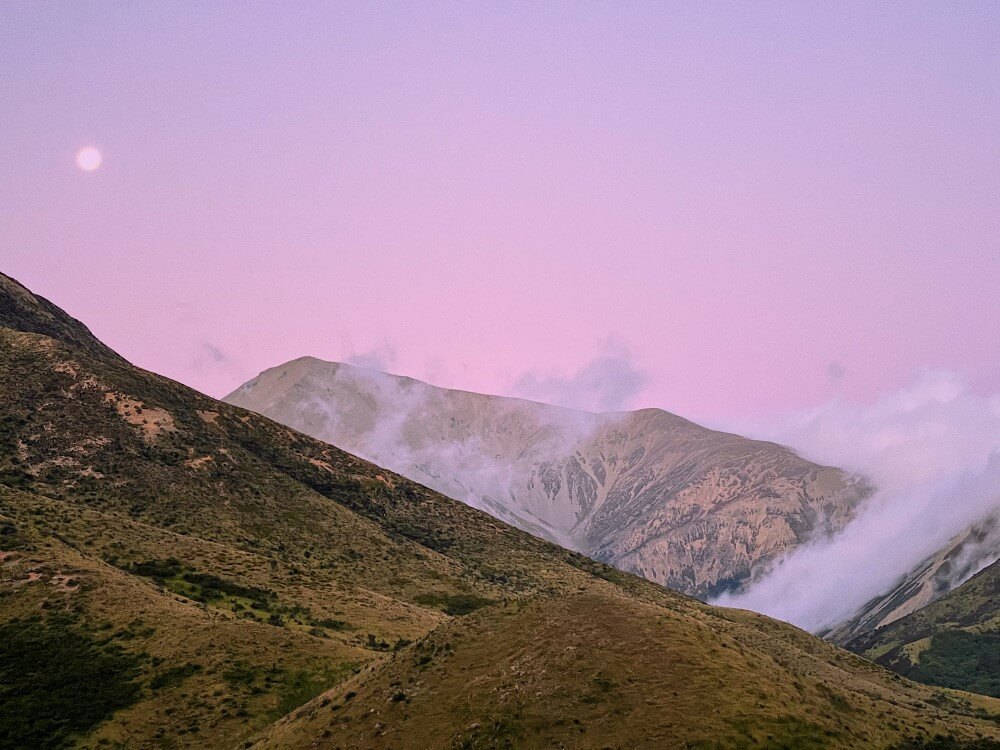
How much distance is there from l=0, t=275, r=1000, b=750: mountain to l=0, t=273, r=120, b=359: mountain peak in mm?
1302

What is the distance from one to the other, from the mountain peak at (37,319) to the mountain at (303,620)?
1.30m

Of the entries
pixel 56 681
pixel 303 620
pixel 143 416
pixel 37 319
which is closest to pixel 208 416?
pixel 143 416

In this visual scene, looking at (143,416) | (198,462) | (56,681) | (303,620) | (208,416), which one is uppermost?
(208,416)

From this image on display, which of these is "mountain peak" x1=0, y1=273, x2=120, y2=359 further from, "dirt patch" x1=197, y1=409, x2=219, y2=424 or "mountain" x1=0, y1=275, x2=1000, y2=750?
"dirt patch" x1=197, y1=409, x2=219, y2=424

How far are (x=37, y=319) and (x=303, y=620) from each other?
119 m

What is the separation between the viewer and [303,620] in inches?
3413

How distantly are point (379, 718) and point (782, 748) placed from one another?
21.4m

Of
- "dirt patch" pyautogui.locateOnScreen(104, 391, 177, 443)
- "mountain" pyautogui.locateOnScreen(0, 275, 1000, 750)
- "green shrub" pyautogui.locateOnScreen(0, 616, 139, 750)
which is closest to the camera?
"mountain" pyautogui.locateOnScreen(0, 275, 1000, 750)

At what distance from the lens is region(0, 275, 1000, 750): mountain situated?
4475 centimetres

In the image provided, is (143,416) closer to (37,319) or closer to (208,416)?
(208,416)

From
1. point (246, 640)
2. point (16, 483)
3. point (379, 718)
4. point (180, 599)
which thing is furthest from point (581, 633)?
point (16, 483)

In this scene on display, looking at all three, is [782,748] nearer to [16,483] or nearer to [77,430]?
[16,483]

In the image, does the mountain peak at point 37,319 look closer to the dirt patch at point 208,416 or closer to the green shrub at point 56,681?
the dirt patch at point 208,416

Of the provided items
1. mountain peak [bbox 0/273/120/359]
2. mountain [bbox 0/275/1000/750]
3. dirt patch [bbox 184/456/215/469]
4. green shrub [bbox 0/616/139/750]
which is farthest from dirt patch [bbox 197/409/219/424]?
green shrub [bbox 0/616/139/750]
